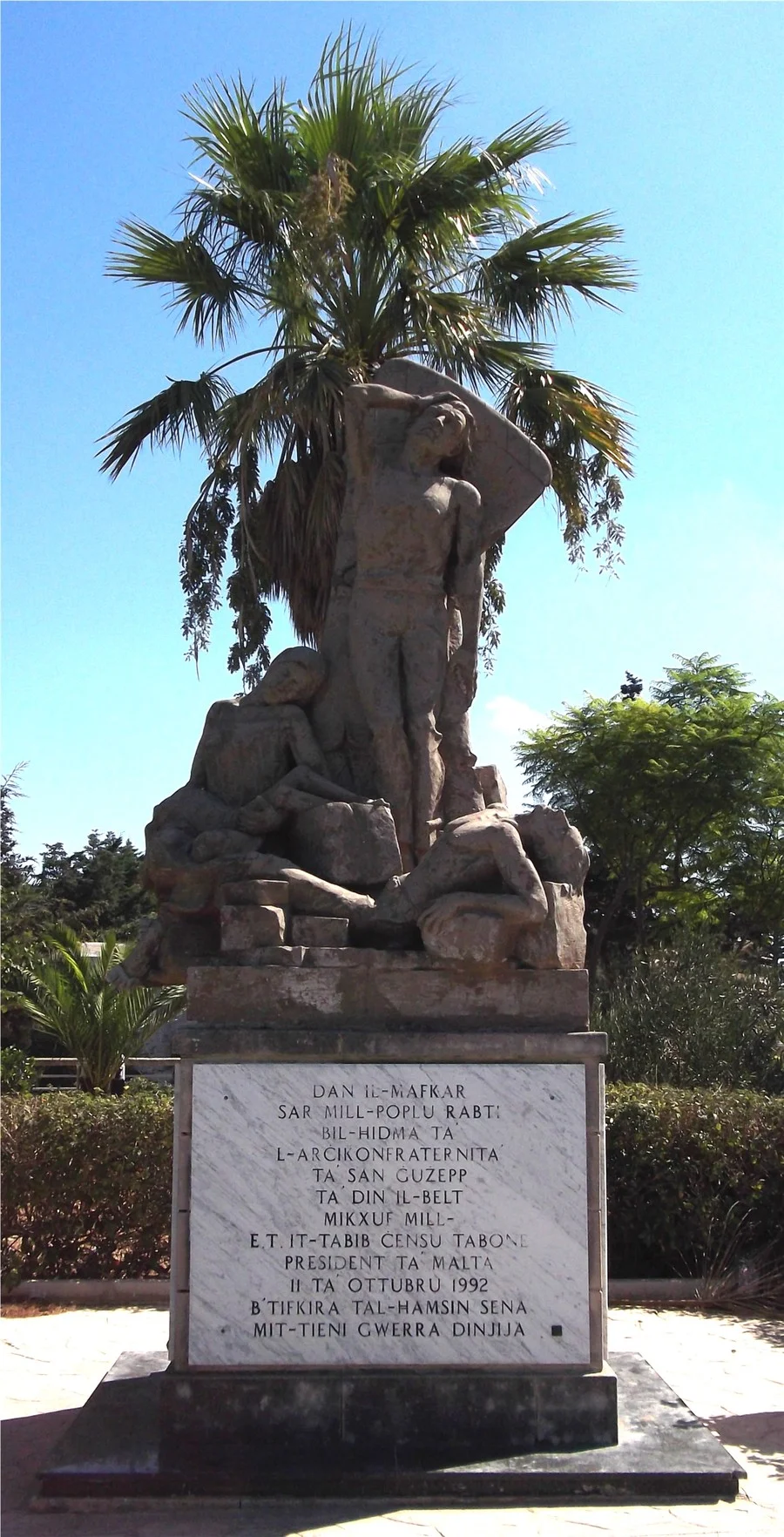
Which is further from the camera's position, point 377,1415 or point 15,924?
point 15,924

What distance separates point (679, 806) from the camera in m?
17.8

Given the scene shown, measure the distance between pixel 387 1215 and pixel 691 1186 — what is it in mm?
4282

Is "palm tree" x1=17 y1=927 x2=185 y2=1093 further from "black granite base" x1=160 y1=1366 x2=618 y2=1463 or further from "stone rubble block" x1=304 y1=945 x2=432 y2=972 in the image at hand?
"black granite base" x1=160 y1=1366 x2=618 y2=1463

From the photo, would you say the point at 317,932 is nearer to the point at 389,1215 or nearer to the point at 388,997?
the point at 388,997

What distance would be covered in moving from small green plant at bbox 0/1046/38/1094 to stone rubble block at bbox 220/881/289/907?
20.8 ft

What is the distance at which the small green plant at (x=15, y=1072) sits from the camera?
1093 centimetres

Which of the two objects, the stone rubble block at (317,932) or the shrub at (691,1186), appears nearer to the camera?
the stone rubble block at (317,932)

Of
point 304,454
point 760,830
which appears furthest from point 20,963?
point 760,830

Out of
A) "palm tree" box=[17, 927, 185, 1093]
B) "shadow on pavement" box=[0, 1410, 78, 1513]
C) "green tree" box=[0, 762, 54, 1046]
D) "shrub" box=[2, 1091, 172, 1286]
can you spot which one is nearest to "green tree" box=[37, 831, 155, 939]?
"green tree" box=[0, 762, 54, 1046]

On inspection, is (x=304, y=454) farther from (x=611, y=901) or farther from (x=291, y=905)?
(x=611, y=901)

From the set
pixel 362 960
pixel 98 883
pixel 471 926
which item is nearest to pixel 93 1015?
pixel 362 960

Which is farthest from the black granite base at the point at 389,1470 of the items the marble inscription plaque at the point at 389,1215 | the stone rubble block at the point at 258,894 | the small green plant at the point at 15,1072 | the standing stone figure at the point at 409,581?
the small green plant at the point at 15,1072

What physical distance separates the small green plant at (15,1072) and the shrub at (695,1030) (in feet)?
14.8

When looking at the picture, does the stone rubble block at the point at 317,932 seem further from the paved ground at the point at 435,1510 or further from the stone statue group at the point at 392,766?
the paved ground at the point at 435,1510
